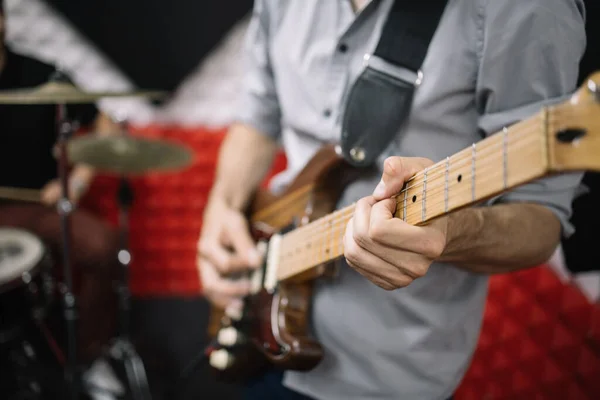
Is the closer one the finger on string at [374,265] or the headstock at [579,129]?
the headstock at [579,129]

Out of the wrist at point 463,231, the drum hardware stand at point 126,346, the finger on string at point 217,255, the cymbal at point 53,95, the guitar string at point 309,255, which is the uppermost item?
the wrist at point 463,231

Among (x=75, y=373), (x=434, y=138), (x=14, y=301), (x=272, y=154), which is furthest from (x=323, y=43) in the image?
(x=75, y=373)

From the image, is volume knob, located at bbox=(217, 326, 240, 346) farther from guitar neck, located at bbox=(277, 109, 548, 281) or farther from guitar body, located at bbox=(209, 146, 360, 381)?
guitar neck, located at bbox=(277, 109, 548, 281)

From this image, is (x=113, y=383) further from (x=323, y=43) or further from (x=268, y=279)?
(x=323, y=43)

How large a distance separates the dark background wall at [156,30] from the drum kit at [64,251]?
0.61 metres

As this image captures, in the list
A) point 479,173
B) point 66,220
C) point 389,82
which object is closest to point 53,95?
point 66,220

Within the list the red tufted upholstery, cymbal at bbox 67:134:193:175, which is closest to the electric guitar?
the red tufted upholstery

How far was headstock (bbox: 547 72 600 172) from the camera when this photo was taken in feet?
1.56

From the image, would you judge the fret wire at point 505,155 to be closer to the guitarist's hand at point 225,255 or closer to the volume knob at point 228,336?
the guitarist's hand at point 225,255

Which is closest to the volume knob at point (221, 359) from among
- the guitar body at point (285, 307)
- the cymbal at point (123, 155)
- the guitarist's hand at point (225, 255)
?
the guitar body at point (285, 307)

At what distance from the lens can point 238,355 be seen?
1.20 meters

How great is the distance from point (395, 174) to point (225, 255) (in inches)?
26.2

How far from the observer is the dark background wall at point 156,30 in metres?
2.97

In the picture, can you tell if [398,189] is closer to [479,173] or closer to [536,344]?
[479,173]
